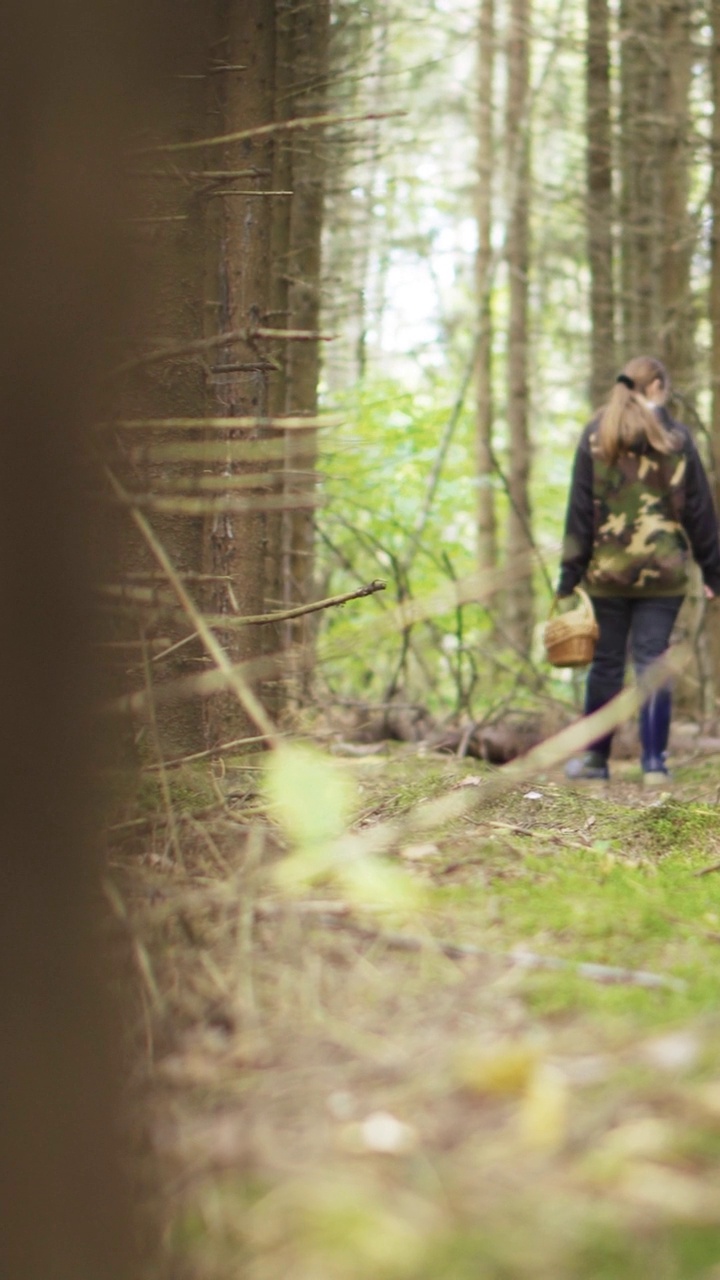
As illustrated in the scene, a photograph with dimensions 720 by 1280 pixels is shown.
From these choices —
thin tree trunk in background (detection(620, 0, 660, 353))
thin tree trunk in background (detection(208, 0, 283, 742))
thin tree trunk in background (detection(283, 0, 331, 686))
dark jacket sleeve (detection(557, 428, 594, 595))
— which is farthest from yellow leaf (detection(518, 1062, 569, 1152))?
thin tree trunk in background (detection(620, 0, 660, 353))

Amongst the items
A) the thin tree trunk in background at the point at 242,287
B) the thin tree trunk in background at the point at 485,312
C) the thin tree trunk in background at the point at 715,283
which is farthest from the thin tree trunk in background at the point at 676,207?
the thin tree trunk in background at the point at 242,287

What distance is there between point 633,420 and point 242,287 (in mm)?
2400

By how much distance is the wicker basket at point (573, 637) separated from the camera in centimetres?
605

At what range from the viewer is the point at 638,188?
1173 centimetres

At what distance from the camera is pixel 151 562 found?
11.2ft

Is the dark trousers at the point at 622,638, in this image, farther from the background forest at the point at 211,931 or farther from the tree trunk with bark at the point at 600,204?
the tree trunk with bark at the point at 600,204

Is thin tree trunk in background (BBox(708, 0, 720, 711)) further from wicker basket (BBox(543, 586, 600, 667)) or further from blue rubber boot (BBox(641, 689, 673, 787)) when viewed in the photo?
wicker basket (BBox(543, 586, 600, 667))

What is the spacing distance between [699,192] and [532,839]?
1340cm

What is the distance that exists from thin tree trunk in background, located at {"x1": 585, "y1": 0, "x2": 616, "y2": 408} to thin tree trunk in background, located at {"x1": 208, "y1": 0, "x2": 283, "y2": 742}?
23.5ft

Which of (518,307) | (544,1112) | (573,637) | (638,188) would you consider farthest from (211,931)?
(518,307)

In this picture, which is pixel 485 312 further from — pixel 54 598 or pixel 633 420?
pixel 54 598

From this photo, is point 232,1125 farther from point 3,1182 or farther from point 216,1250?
point 3,1182

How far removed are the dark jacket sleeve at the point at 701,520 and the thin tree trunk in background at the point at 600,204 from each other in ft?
17.5

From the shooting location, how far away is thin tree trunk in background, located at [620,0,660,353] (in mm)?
10570
